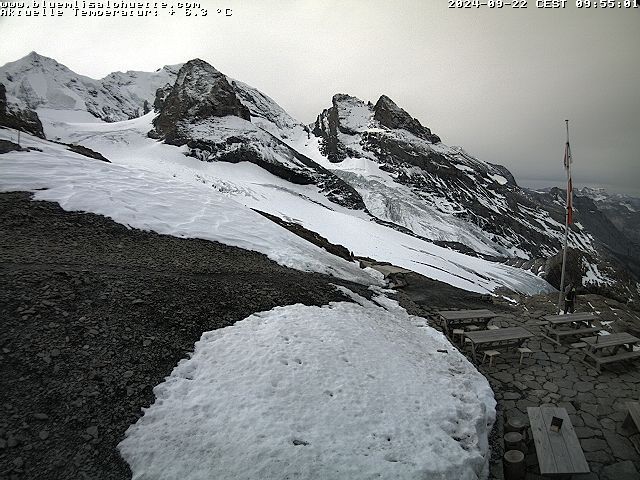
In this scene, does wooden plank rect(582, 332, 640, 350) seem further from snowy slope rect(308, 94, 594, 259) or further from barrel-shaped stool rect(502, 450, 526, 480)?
snowy slope rect(308, 94, 594, 259)

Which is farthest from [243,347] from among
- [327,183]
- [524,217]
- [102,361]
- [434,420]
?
[524,217]

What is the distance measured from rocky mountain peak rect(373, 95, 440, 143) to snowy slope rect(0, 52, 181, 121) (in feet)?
323

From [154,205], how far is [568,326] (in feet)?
50.6

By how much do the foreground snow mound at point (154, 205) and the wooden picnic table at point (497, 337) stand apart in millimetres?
5269

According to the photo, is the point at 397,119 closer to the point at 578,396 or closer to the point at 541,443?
the point at 578,396

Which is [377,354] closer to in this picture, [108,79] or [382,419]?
[382,419]

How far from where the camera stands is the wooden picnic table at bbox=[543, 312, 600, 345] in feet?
34.1

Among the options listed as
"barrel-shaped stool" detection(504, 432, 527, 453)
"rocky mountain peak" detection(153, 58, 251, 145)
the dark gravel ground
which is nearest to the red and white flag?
the dark gravel ground

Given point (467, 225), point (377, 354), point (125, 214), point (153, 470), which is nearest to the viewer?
point (153, 470)

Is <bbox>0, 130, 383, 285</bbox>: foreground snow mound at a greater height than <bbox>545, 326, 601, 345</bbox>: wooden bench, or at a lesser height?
greater

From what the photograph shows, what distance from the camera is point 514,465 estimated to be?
5.46 m

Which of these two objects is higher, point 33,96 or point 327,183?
point 33,96

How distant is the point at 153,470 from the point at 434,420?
4415 mm

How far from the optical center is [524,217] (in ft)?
332
